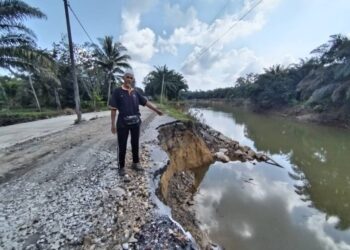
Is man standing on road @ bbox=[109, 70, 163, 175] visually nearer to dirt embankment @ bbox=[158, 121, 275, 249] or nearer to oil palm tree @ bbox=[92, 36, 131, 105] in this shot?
dirt embankment @ bbox=[158, 121, 275, 249]

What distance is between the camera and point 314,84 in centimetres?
2500

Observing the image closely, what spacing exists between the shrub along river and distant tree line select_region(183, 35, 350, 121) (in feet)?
37.5

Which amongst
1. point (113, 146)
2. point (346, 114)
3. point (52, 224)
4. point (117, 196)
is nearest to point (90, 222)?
point (52, 224)

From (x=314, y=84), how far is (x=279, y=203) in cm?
2192

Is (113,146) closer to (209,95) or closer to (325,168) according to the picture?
(325,168)

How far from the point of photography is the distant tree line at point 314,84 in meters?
21.2

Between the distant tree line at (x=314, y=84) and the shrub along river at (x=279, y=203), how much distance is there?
11.4 metres

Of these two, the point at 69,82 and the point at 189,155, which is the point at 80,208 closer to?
the point at 189,155

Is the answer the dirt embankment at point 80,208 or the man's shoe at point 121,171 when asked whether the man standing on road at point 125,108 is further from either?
the dirt embankment at point 80,208

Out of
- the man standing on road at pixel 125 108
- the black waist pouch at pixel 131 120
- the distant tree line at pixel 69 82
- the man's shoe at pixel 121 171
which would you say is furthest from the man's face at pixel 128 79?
the distant tree line at pixel 69 82

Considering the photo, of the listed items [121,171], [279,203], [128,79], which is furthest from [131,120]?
[279,203]

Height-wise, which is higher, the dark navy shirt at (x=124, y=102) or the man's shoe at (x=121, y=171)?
the dark navy shirt at (x=124, y=102)

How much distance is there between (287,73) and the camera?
123 feet

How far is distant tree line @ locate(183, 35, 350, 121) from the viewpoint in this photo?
69.5ft
